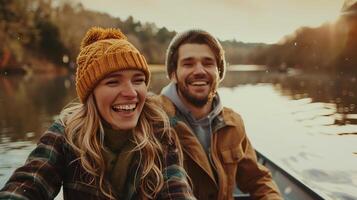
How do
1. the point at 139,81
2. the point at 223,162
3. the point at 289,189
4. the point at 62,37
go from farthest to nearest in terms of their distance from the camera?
the point at 62,37 → the point at 289,189 → the point at 223,162 → the point at 139,81

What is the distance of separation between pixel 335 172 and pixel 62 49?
220 ft

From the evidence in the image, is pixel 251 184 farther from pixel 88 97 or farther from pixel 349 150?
pixel 349 150

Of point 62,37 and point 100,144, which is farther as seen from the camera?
point 62,37

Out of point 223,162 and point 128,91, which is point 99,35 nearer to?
point 128,91

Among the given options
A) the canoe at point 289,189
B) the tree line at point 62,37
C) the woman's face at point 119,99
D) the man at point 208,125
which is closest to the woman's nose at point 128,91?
the woman's face at point 119,99

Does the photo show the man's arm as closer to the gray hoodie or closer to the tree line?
the gray hoodie

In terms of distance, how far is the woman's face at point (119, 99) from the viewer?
6.21 feet

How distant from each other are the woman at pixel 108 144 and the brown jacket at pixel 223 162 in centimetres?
80

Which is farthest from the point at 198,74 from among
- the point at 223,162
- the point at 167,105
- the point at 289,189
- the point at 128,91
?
the point at 289,189

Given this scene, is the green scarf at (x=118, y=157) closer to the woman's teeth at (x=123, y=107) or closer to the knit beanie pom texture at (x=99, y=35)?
the woman's teeth at (x=123, y=107)

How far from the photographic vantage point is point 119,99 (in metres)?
1.89

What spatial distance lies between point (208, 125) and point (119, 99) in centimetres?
133

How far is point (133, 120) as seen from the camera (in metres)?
1.93

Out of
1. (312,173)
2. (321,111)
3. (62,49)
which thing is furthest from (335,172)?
(62,49)
